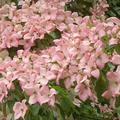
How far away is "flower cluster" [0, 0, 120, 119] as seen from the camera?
97 cm

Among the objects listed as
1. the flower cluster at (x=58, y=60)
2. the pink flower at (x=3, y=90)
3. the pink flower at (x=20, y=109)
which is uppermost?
the flower cluster at (x=58, y=60)

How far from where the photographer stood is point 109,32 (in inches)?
42.7

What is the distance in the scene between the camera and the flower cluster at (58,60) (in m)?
0.97

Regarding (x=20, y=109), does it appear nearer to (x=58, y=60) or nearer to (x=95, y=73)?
(x=58, y=60)

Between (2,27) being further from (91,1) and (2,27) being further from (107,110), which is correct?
(91,1)

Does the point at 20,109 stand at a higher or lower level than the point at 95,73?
lower

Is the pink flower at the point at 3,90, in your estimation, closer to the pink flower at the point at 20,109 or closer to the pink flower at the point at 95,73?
the pink flower at the point at 20,109

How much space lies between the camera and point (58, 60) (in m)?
1.09

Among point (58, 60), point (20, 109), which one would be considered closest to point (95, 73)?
point (58, 60)

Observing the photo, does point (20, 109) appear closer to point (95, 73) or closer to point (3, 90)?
point (3, 90)

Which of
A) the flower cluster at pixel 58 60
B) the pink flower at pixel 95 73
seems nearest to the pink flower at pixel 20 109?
the flower cluster at pixel 58 60

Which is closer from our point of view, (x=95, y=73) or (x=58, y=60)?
(x=95, y=73)

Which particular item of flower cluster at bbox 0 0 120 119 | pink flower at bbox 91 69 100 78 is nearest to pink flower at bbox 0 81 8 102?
flower cluster at bbox 0 0 120 119

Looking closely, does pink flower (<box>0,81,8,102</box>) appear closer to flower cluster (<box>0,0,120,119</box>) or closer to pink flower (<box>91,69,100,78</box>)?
flower cluster (<box>0,0,120,119</box>)
